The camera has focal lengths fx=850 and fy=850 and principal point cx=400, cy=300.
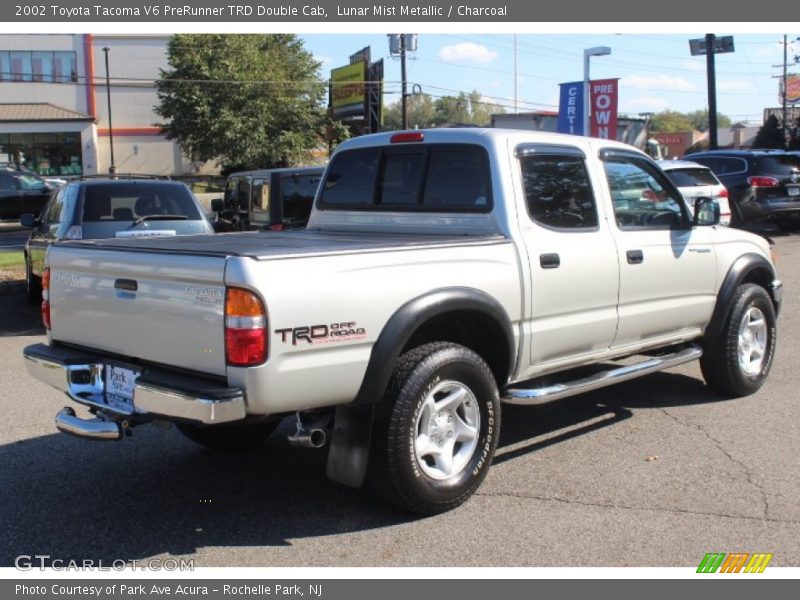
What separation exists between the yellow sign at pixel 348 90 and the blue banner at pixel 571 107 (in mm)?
17542

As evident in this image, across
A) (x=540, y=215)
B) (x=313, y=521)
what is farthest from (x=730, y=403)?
(x=313, y=521)

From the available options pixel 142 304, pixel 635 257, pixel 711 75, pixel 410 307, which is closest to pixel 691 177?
pixel 635 257

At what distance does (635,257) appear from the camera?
18.2 ft

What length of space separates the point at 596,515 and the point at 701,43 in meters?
28.5

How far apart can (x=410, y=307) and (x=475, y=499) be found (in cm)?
120

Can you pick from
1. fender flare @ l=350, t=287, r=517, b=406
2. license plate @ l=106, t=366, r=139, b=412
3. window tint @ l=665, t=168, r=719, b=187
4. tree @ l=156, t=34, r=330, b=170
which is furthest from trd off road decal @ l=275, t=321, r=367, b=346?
tree @ l=156, t=34, r=330, b=170

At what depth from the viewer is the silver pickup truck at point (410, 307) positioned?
149 inches

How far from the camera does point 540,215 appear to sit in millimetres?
5105

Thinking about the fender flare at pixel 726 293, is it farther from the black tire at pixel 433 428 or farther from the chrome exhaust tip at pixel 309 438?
the chrome exhaust tip at pixel 309 438

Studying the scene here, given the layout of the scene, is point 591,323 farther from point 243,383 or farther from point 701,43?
point 701,43

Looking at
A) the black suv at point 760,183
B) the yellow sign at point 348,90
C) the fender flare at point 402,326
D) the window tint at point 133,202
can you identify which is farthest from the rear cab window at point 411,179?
the yellow sign at point 348,90

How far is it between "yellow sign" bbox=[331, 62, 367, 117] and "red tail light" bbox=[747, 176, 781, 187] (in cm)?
2599

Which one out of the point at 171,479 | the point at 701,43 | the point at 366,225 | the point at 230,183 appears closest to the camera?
the point at 171,479

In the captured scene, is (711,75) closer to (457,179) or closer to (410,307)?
(457,179)
